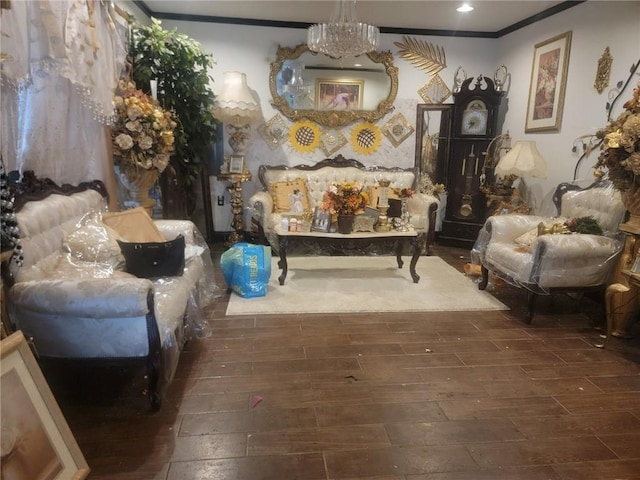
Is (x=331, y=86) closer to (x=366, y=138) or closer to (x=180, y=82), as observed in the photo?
(x=366, y=138)

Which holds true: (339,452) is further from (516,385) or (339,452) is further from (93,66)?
(93,66)

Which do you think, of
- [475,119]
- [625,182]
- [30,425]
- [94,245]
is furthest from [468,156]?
[30,425]

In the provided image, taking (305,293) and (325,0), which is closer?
(305,293)

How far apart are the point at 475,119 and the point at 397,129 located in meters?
0.91

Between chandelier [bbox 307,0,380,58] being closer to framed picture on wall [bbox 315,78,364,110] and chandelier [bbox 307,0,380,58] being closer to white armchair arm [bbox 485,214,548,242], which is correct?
framed picture on wall [bbox 315,78,364,110]

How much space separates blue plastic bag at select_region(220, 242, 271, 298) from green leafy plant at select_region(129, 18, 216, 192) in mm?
1426

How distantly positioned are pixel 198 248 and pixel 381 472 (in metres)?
1.86

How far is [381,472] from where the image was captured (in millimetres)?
1586

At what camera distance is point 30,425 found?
1.35 metres

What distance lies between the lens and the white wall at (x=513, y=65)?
3.40 metres

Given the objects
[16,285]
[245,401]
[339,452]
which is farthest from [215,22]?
[339,452]

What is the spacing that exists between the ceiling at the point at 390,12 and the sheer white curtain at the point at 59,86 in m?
1.65

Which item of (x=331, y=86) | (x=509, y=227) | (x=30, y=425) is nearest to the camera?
(x=30, y=425)

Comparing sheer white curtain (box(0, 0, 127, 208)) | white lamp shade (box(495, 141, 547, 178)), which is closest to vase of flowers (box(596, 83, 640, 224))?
white lamp shade (box(495, 141, 547, 178))
